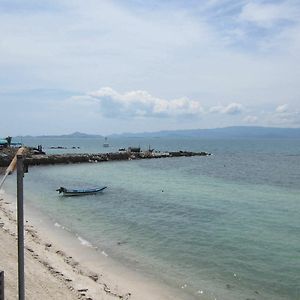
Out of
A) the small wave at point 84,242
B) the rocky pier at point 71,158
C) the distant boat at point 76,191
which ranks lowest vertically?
the small wave at point 84,242

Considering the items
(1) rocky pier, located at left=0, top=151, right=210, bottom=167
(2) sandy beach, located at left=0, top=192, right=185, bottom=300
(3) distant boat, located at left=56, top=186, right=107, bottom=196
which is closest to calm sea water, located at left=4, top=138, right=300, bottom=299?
(3) distant boat, located at left=56, top=186, right=107, bottom=196

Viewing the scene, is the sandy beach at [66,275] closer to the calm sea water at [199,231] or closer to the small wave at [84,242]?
the small wave at [84,242]

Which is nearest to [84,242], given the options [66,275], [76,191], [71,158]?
[66,275]

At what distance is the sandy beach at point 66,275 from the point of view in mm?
13422

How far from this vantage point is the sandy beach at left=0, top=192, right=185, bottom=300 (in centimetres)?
1342

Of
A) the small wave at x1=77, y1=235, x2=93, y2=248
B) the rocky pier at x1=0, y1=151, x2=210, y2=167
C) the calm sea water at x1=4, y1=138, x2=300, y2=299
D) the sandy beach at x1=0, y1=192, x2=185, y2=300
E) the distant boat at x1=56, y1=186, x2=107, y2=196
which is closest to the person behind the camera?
the sandy beach at x1=0, y1=192, x2=185, y2=300

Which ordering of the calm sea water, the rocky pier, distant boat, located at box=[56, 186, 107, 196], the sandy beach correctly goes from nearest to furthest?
the sandy beach, the calm sea water, distant boat, located at box=[56, 186, 107, 196], the rocky pier

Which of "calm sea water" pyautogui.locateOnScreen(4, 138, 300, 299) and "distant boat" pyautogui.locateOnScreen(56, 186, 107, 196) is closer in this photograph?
"calm sea water" pyautogui.locateOnScreen(4, 138, 300, 299)

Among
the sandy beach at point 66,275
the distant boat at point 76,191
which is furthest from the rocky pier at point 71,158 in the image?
the sandy beach at point 66,275

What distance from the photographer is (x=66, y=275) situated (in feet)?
51.4

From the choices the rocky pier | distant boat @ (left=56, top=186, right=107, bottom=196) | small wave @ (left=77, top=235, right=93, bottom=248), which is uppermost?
the rocky pier

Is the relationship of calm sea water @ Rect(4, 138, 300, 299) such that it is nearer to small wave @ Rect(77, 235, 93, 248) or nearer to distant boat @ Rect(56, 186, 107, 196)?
small wave @ Rect(77, 235, 93, 248)

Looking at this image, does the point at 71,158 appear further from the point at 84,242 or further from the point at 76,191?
the point at 84,242

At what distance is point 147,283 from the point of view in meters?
16.5
